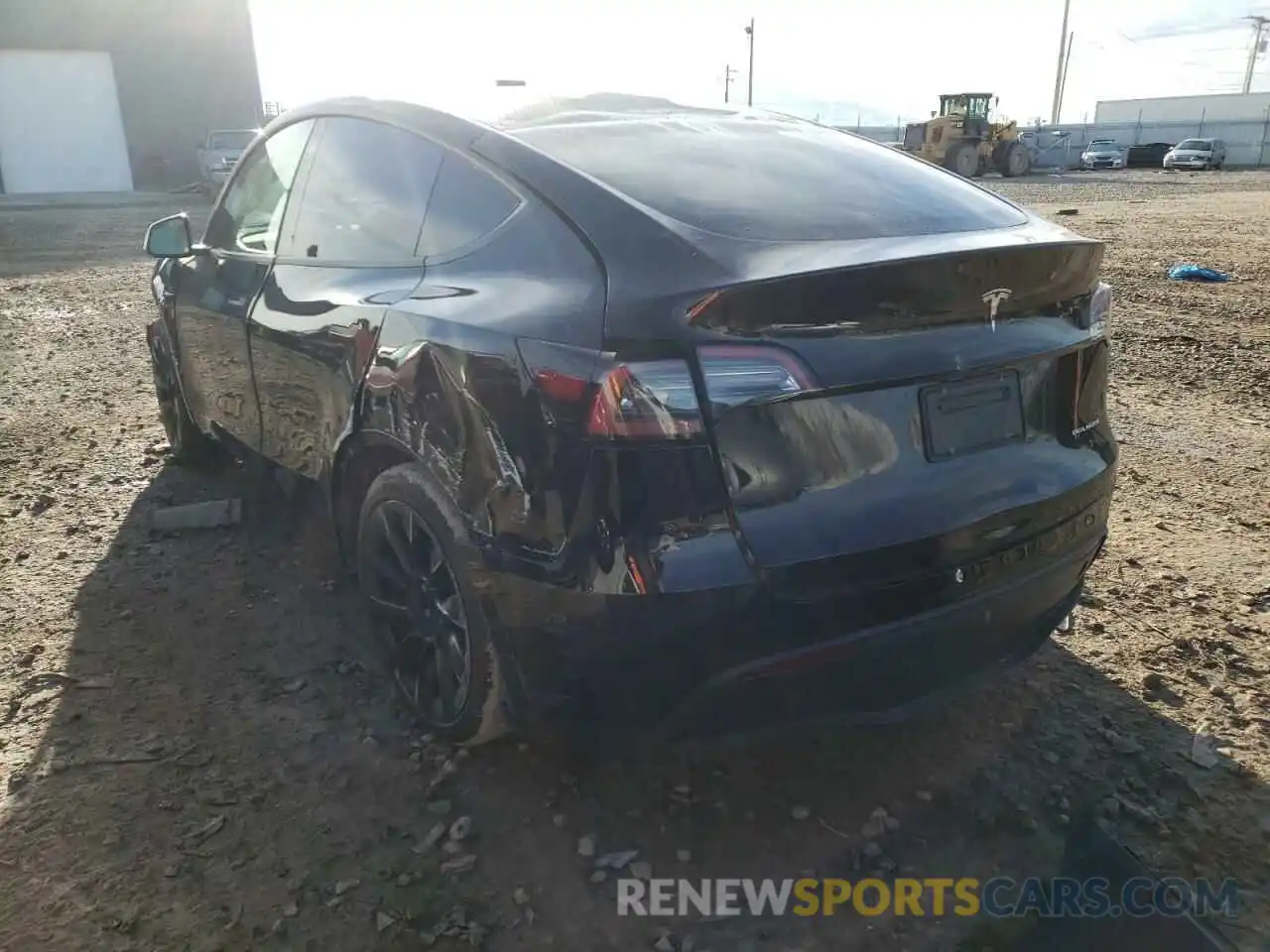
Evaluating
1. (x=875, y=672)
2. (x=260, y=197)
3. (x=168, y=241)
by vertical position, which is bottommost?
(x=875, y=672)

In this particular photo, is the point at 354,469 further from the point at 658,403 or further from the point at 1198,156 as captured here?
the point at 1198,156

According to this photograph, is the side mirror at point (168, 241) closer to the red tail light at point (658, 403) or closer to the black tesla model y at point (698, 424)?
the black tesla model y at point (698, 424)

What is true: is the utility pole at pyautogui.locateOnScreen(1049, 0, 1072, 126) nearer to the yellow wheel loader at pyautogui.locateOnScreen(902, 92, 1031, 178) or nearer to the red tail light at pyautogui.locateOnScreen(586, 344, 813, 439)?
the yellow wheel loader at pyautogui.locateOnScreen(902, 92, 1031, 178)

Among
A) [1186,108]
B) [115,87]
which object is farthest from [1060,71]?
[115,87]

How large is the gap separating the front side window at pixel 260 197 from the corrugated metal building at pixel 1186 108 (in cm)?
7071

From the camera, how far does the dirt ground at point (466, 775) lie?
2.12 meters

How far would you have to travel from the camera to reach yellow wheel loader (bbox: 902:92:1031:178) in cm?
3566

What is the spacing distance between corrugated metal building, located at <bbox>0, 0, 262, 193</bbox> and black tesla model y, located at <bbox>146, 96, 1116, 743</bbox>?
108 ft

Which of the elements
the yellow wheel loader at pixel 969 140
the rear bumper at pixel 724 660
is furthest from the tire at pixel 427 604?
the yellow wheel loader at pixel 969 140

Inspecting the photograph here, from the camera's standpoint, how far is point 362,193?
290cm


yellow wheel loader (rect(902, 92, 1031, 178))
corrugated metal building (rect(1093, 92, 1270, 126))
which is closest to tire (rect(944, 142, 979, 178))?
yellow wheel loader (rect(902, 92, 1031, 178))

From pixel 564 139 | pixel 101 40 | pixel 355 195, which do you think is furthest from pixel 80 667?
pixel 101 40

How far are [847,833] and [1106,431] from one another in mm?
1229

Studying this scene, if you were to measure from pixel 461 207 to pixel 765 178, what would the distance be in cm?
76
